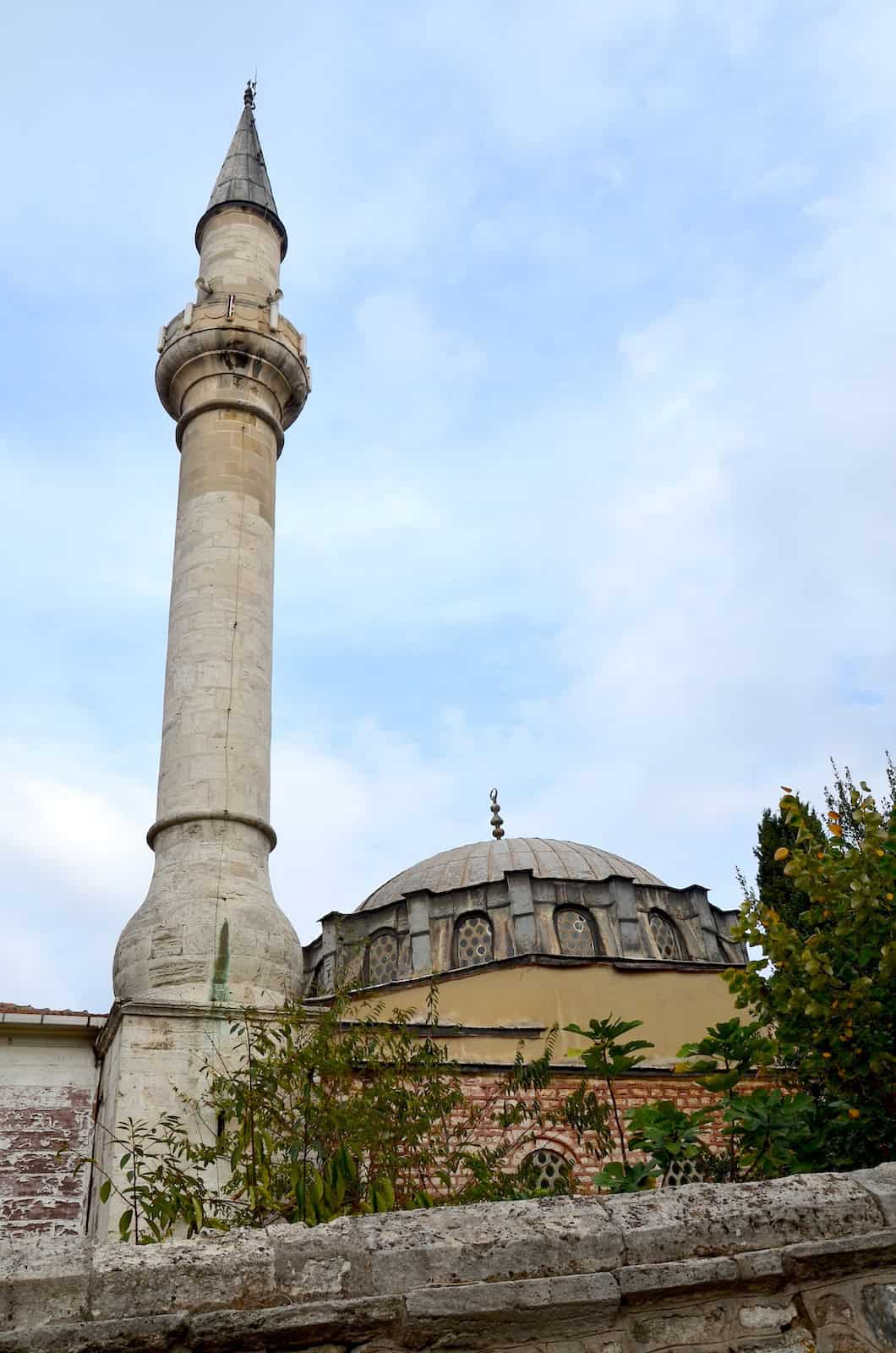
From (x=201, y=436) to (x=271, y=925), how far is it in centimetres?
465

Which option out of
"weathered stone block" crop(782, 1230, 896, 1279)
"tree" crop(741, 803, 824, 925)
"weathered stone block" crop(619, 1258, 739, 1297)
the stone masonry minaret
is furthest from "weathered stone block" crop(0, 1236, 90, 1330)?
"tree" crop(741, 803, 824, 925)

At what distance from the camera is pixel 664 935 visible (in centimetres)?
1505

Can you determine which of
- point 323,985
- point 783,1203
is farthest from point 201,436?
point 783,1203

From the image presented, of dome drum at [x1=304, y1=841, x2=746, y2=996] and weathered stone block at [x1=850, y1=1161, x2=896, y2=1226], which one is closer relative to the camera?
weathered stone block at [x1=850, y1=1161, x2=896, y2=1226]

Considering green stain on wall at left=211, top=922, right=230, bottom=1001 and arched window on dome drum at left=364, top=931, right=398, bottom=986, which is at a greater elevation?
arched window on dome drum at left=364, top=931, right=398, bottom=986

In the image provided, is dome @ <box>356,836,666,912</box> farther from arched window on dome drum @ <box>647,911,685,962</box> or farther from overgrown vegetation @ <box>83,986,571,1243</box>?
overgrown vegetation @ <box>83,986,571,1243</box>

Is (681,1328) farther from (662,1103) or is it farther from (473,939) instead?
(473,939)

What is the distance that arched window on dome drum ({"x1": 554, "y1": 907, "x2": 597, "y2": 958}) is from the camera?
46.2 ft

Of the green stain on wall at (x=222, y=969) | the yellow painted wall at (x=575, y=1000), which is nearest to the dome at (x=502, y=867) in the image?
the yellow painted wall at (x=575, y=1000)

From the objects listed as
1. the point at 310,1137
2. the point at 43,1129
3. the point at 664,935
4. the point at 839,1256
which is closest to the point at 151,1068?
the point at 43,1129

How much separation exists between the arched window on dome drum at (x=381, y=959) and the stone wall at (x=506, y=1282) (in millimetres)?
11647

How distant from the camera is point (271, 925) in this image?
8.17 meters

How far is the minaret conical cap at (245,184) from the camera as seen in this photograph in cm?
1229

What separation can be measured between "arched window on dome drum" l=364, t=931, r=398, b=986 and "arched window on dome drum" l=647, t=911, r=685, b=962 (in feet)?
10.3
